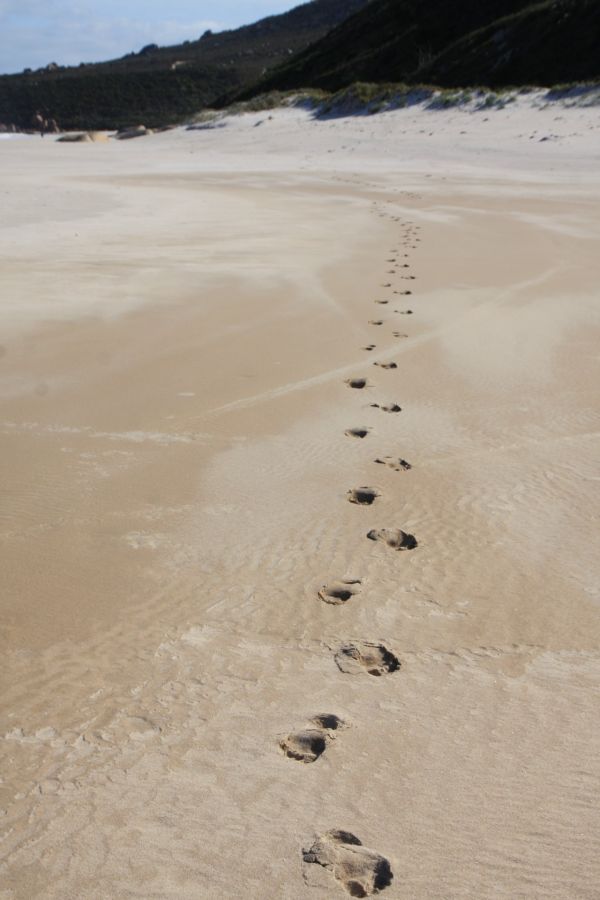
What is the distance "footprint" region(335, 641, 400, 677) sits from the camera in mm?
2141

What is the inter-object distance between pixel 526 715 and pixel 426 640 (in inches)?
14.1

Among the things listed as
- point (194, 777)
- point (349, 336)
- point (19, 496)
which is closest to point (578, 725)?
point (194, 777)

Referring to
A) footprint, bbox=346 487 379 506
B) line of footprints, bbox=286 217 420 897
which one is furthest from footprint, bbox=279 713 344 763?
footprint, bbox=346 487 379 506

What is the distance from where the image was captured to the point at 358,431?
3803 millimetres

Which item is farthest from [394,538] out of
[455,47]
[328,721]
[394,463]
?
[455,47]

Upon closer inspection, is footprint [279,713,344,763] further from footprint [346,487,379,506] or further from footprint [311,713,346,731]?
footprint [346,487,379,506]

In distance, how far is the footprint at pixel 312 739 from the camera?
6.08 ft

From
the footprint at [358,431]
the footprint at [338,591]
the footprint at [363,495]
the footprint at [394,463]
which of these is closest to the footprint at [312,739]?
the footprint at [338,591]

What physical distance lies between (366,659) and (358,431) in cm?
173

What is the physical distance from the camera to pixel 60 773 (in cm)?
178

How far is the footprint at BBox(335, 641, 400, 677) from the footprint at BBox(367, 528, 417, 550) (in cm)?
60

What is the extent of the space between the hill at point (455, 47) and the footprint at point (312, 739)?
29.4m

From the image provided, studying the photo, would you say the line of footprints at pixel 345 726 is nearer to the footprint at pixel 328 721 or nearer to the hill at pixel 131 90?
the footprint at pixel 328 721

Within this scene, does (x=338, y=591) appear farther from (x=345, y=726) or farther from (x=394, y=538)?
(x=345, y=726)
